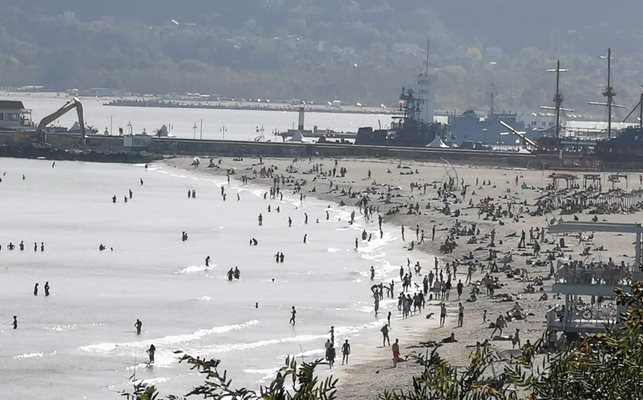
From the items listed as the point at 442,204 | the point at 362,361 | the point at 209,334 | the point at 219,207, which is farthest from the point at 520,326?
the point at 219,207

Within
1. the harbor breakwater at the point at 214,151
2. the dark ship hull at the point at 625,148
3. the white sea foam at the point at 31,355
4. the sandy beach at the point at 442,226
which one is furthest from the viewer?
the harbor breakwater at the point at 214,151

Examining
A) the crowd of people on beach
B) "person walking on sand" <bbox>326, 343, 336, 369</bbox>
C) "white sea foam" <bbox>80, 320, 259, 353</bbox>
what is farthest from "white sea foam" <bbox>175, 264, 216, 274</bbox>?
"person walking on sand" <bbox>326, 343, 336, 369</bbox>

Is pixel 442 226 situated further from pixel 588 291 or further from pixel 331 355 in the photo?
pixel 588 291

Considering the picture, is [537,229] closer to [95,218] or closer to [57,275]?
[57,275]

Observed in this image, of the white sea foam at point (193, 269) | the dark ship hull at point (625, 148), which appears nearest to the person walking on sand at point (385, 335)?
the white sea foam at point (193, 269)

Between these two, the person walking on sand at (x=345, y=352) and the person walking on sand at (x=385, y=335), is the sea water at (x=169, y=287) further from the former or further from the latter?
the person walking on sand at (x=385, y=335)

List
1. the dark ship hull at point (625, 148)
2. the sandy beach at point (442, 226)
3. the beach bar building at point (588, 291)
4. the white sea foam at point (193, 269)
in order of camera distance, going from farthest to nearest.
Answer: the dark ship hull at point (625, 148), the white sea foam at point (193, 269), the sandy beach at point (442, 226), the beach bar building at point (588, 291)

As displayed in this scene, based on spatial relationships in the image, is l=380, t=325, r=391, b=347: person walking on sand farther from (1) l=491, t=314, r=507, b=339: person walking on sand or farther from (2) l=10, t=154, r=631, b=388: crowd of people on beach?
(1) l=491, t=314, r=507, b=339: person walking on sand

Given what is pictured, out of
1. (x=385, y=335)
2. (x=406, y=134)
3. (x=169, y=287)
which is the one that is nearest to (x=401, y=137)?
(x=406, y=134)
